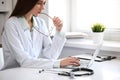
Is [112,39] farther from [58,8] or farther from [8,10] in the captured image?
[8,10]

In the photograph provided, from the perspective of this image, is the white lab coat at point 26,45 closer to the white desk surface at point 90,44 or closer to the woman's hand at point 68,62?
the woman's hand at point 68,62

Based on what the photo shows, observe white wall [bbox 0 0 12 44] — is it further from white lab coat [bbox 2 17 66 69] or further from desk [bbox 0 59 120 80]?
desk [bbox 0 59 120 80]

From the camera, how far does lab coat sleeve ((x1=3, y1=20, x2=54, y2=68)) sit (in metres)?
1.45

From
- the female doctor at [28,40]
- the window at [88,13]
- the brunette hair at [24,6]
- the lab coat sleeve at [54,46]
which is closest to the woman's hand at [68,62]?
the female doctor at [28,40]

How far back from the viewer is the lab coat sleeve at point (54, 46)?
5.80 ft

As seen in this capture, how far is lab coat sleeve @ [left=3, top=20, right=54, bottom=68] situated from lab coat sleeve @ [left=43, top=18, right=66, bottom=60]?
0.32 metres

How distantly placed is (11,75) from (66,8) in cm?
132

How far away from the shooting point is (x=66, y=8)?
8.04ft

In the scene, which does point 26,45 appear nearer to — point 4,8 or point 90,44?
point 90,44

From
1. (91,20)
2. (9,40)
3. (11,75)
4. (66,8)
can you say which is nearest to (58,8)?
(66,8)

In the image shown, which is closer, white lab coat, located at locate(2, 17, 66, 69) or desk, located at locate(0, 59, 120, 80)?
desk, located at locate(0, 59, 120, 80)

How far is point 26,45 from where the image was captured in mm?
1617

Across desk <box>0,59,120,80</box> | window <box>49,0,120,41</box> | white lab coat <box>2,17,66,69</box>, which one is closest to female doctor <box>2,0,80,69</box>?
white lab coat <box>2,17,66,69</box>

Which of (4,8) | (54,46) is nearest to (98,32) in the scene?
(54,46)
